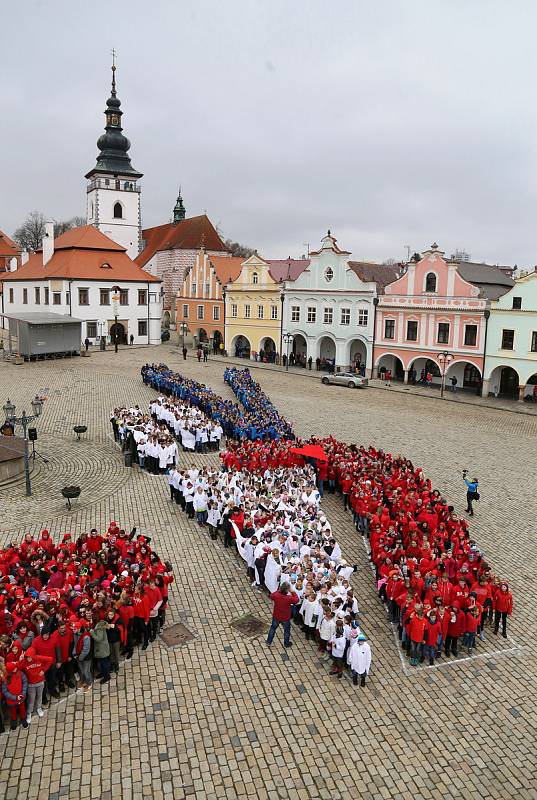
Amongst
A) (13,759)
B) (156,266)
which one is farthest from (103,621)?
(156,266)

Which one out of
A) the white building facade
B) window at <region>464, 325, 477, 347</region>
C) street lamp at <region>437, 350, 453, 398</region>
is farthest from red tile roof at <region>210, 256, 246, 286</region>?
window at <region>464, 325, 477, 347</region>

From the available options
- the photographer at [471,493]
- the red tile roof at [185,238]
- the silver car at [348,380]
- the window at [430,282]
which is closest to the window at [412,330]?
the window at [430,282]

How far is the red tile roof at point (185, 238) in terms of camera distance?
206 ft

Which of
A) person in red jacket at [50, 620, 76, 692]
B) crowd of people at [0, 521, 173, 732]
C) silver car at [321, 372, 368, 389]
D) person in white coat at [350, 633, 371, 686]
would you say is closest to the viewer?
crowd of people at [0, 521, 173, 732]

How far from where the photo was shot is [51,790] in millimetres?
7016

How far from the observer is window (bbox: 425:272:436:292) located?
121 ft

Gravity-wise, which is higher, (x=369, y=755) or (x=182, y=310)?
(x=182, y=310)

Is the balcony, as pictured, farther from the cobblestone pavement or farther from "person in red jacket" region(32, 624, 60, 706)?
"person in red jacket" region(32, 624, 60, 706)

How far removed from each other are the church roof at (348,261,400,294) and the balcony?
31664 millimetres

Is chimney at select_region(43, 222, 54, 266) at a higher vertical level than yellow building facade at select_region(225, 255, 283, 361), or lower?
higher

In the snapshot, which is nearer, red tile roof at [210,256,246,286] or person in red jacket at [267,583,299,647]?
person in red jacket at [267,583,299,647]

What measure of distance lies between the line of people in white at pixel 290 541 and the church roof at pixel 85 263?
37465mm

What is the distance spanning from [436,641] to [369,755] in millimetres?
2463

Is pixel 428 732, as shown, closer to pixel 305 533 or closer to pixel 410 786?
pixel 410 786
